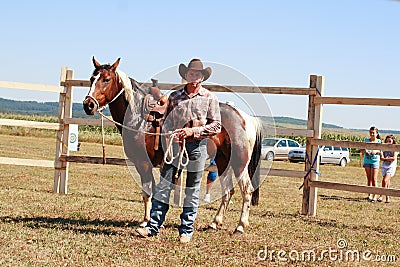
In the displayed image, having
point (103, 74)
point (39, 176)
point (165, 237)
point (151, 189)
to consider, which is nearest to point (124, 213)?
point (151, 189)

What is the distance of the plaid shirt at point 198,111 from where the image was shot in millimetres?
6430

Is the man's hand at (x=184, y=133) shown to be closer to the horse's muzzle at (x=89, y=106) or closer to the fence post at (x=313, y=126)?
the horse's muzzle at (x=89, y=106)

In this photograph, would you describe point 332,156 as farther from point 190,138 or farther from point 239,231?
point 190,138

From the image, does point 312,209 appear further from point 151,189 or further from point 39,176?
point 39,176

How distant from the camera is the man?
21.1 ft

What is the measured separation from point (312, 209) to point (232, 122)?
9.63ft

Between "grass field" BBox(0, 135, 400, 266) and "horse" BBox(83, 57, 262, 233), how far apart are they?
61 centimetres

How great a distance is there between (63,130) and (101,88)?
3.94m

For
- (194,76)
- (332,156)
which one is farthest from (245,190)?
(332,156)

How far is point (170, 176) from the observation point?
21.6ft

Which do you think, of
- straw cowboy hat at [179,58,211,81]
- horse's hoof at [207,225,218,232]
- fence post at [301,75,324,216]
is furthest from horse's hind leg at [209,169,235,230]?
fence post at [301,75,324,216]

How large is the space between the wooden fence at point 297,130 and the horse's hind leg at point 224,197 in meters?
0.63

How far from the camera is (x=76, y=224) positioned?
7.25 m

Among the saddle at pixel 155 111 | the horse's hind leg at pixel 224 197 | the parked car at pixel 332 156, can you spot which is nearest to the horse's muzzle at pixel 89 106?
the saddle at pixel 155 111
